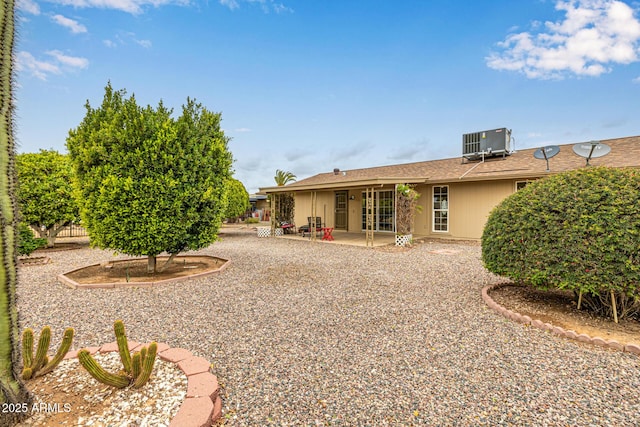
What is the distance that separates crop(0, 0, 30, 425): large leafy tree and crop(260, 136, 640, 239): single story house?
9124mm

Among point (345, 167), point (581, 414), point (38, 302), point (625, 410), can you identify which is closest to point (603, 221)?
point (625, 410)

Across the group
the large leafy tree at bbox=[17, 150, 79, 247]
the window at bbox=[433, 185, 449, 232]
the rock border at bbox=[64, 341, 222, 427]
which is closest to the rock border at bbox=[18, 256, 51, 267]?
the large leafy tree at bbox=[17, 150, 79, 247]

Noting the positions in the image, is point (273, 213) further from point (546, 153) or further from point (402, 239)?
point (546, 153)

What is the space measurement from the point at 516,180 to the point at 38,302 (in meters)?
13.5

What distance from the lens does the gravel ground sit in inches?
87.6

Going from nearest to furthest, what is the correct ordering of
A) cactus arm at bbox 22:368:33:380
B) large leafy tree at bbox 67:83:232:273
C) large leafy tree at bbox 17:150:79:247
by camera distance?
cactus arm at bbox 22:368:33:380 < large leafy tree at bbox 67:83:232:273 < large leafy tree at bbox 17:150:79:247

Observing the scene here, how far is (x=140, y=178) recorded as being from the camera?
Answer: 18.5ft

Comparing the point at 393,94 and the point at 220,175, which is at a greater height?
the point at 393,94

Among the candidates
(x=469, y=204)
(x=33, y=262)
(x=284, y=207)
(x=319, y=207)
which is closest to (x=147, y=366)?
(x=33, y=262)

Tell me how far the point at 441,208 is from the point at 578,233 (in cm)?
A: 955

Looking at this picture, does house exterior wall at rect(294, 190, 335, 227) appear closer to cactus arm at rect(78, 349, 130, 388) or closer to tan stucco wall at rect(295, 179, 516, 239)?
tan stucco wall at rect(295, 179, 516, 239)

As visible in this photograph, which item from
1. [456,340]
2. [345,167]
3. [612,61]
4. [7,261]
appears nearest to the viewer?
[7,261]

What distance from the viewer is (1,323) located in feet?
5.15

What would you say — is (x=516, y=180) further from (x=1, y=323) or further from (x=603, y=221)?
(x=1, y=323)
